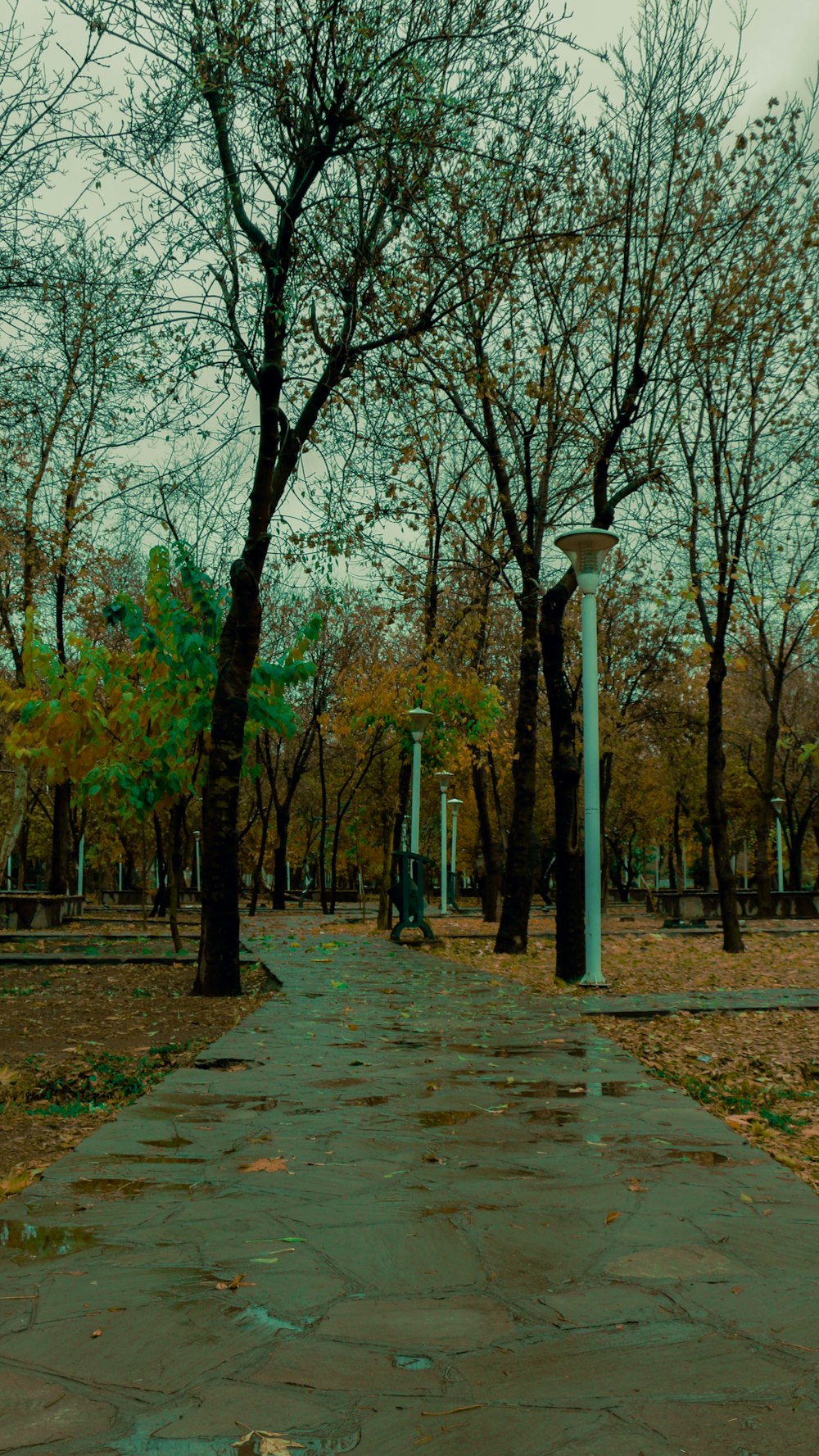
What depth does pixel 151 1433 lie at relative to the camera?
7.20ft

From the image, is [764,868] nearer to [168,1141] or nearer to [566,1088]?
[566,1088]

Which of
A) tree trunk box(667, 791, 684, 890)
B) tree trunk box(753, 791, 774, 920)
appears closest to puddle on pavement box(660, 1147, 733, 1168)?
tree trunk box(753, 791, 774, 920)

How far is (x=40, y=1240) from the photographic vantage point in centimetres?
333

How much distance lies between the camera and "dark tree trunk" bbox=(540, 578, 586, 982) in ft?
39.7

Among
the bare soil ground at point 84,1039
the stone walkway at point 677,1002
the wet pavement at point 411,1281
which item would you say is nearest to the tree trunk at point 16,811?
the bare soil ground at point 84,1039

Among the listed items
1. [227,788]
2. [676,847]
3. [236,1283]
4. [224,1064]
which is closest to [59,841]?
[227,788]

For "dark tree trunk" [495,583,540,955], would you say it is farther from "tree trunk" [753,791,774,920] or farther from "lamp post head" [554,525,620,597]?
"tree trunk" [753,791,774,920]

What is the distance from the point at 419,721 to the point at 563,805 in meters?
7.06

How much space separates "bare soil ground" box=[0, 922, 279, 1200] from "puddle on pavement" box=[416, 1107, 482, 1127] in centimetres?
147

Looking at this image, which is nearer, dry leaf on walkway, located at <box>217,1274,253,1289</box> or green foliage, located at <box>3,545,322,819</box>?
dry leaf on walkway, located at <box>217,1274,253,1289</box>

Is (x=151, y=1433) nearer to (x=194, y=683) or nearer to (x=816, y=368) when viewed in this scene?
(x=194, y=683)

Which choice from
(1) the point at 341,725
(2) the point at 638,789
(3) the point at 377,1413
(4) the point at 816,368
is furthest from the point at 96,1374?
(2) the point at 638,789

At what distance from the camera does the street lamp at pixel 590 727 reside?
11.1 meters

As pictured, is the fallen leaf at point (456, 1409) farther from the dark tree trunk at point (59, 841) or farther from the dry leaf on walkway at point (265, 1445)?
the dark tree trunk at point (59, 841)
